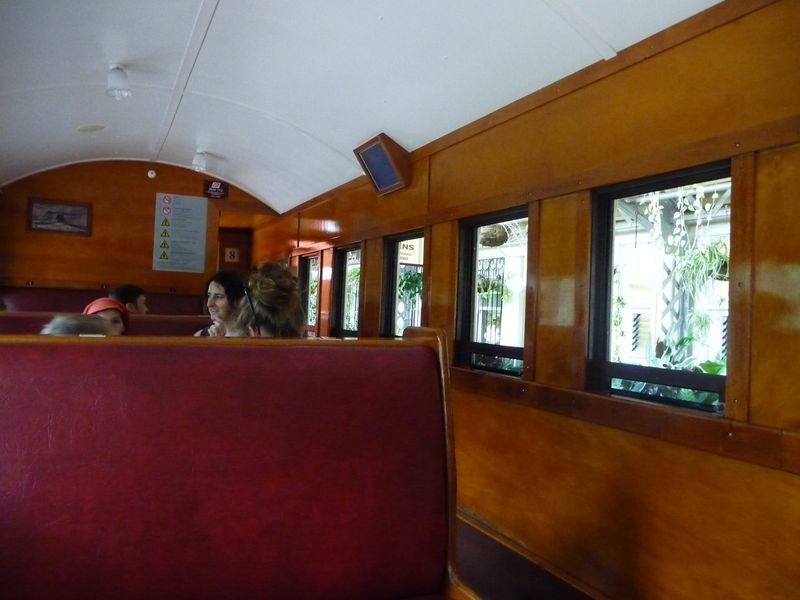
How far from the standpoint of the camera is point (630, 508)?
256 cm

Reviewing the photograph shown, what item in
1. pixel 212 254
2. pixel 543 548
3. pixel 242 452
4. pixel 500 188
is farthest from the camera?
pixel 212 254

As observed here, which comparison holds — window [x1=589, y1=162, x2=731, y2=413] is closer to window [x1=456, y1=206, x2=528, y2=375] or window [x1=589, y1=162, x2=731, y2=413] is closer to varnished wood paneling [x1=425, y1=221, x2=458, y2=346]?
window [x1=456, y1=206, x2=528, y2=375]

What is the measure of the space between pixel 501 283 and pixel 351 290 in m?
2.71

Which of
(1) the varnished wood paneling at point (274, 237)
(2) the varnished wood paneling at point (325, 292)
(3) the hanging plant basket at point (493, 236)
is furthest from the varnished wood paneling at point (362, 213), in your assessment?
(3) the hanging plant basket at point (493, 236)

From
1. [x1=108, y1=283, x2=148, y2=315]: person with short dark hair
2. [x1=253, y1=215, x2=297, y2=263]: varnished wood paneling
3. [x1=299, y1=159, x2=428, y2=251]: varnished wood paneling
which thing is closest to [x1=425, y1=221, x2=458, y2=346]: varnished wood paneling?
[x1=299, y1=159, x2=428, y2=251]: varnished wood paneling

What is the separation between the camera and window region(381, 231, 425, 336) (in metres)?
4.93

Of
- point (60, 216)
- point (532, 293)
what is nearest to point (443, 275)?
point (532, 293)

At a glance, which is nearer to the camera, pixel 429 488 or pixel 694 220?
pixel 429 488

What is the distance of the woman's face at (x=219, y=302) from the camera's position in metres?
3.49

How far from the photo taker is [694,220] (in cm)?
254

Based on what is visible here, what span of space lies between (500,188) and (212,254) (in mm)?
5075

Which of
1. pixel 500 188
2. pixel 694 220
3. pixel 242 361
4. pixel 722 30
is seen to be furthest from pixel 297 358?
pixel 500 188

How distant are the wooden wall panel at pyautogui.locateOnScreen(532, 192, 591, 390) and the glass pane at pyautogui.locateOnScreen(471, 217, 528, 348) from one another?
1.07 ft

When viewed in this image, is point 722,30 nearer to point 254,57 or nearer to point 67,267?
point 254,57
